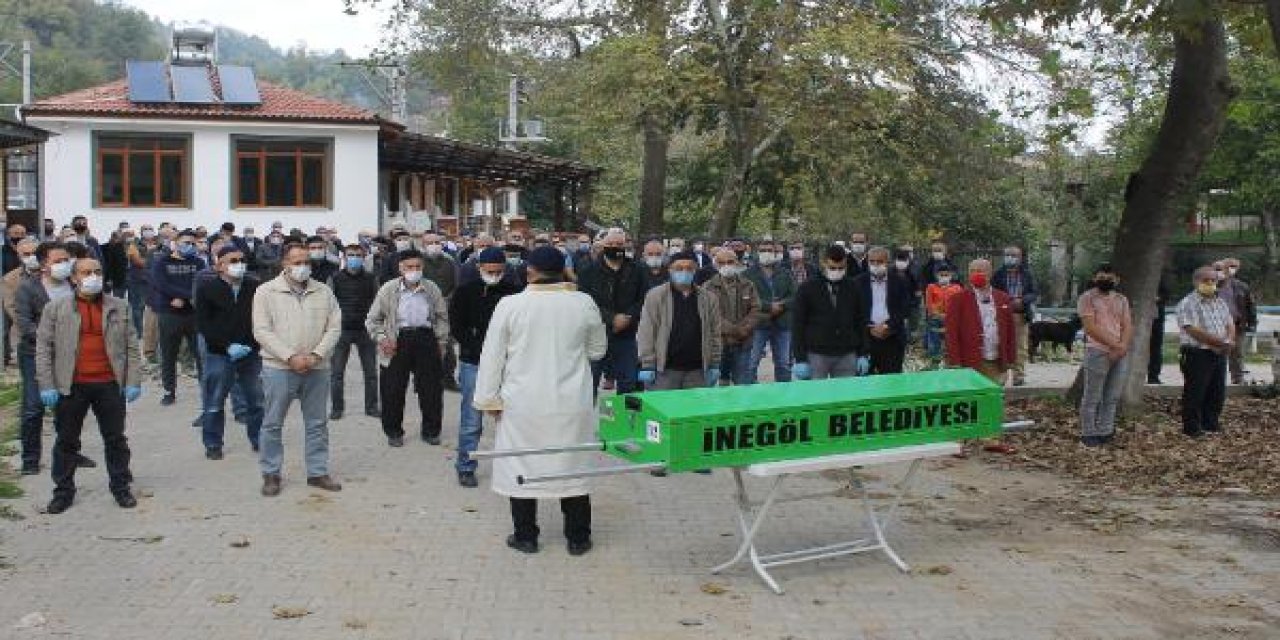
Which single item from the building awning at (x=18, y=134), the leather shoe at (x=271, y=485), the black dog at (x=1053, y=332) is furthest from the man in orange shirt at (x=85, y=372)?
the black dog at (x=1053, y=332)

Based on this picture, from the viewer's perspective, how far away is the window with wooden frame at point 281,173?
3222 centimetres

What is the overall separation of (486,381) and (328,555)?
55.4 inches

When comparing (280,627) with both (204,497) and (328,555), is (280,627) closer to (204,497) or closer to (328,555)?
(328,555)

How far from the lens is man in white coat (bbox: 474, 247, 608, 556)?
784cm

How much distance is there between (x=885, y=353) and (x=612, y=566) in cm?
561

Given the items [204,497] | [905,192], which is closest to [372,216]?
[905,192]

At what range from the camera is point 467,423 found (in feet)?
32.3

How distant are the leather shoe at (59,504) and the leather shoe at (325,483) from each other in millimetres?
1663

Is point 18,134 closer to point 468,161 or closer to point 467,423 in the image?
point 467,423

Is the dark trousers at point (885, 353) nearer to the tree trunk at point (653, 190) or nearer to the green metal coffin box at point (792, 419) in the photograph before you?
the green metal coffin box at point (792, 419)

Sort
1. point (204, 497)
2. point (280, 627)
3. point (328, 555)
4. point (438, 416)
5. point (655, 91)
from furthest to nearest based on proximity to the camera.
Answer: point (655, 91) < point (438, 416) < point (204, 497) < point (328, 555) < point (280, 627)

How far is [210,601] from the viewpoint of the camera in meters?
6.87

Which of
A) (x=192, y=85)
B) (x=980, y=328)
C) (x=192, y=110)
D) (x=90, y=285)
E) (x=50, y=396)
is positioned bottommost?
(x=50, y=396)

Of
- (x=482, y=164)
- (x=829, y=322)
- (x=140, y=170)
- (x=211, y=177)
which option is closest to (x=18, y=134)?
(x=211, y=177)
